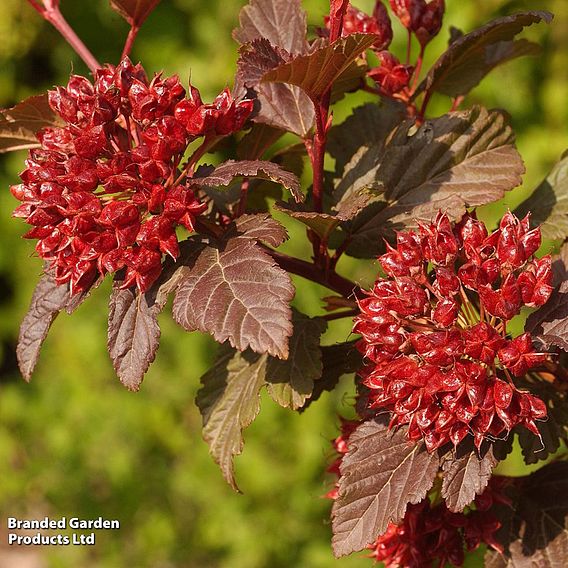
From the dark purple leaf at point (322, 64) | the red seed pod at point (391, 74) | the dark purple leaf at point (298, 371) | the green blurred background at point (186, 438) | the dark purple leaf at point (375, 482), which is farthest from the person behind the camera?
the green blurred background at point (186, 438)

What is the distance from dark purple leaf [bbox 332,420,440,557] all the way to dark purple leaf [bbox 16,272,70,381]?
1.51ft

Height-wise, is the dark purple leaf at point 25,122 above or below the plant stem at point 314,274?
above

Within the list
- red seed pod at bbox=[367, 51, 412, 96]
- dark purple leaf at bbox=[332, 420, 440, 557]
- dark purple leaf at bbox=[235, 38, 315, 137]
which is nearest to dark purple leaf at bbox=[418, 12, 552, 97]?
red seed pod at bbox=[367, 51, 412, 96]

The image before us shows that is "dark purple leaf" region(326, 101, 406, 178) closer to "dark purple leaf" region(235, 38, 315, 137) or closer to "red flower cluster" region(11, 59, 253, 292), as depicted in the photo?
"dark purple leaf" region(235, 38, 315, 137)

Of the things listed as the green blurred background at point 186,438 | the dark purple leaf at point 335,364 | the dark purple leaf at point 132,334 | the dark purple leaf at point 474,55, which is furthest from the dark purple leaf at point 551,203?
the green blurred background at point 186,438

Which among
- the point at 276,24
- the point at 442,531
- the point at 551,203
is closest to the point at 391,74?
the point at 276,24

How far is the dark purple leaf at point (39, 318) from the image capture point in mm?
1183

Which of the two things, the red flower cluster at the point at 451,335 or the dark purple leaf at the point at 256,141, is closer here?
the red flower cluster at the point at 451,335

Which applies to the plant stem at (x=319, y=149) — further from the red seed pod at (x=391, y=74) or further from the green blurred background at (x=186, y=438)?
the green blurred background at (x=186, y=438)

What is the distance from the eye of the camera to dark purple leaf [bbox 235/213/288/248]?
104 cm

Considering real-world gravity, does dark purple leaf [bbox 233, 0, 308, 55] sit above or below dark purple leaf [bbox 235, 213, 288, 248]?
above

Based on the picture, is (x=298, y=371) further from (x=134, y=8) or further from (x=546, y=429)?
(x=134, y=8)

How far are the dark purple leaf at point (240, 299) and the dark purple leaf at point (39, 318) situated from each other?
0.71ft

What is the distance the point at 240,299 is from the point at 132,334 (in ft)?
0.61
